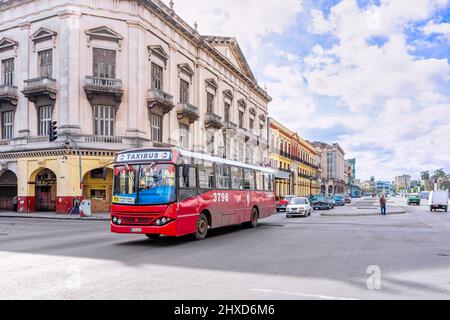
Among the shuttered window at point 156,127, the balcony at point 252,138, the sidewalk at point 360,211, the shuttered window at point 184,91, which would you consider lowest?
the sidewalk at point 360,211

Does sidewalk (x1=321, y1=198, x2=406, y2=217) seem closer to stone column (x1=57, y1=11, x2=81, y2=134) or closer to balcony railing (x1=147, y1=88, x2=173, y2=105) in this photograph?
balcony railing (x1=147, y1=88, x2=173, y2=105)

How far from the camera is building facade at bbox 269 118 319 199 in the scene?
71756 mm

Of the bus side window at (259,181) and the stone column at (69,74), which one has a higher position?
the stone column at (69,74)

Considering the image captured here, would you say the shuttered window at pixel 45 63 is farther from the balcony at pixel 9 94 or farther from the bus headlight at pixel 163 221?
the bus headlight at pixel 163 221

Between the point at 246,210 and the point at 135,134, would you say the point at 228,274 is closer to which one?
the point at 246,210

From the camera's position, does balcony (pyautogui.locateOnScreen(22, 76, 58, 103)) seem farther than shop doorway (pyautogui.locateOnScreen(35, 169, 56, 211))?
No

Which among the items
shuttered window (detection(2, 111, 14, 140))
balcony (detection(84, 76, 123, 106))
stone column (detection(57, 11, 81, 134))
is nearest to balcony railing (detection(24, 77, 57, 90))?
stone column (detection(57, 11, 81, 134))

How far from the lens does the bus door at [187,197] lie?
13.4 metres

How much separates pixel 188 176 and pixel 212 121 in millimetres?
32786

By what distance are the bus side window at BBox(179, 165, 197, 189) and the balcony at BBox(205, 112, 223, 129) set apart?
3196 centimetres

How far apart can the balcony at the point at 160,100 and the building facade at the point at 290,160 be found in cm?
2694

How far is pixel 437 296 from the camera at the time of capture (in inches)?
268

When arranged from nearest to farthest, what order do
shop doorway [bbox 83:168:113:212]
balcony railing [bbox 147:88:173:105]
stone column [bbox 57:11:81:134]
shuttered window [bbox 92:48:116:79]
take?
stone column [bbox 57:11:81:134]
shuttered window [bbox 92:48:116:79]
shop doorway [bbox 83:168:113:212]
balcony railing [bbox 147:88:173:105]

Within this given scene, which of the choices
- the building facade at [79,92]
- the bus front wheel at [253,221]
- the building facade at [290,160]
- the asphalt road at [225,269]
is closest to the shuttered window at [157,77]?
the building facade at [79,92]
